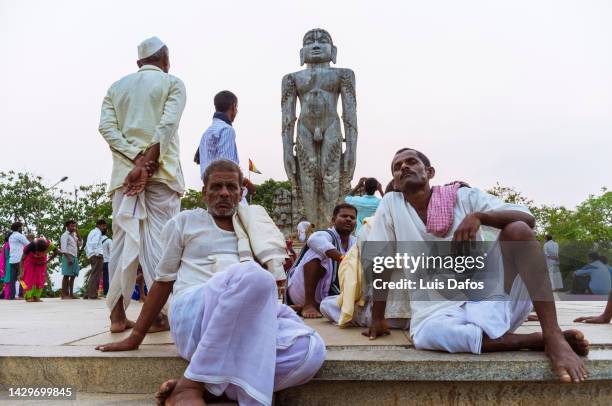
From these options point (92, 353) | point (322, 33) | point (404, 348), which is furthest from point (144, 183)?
point (322, 33)

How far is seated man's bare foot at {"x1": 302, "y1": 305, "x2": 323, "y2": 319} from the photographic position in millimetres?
4359

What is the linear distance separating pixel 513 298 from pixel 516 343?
0.24 meters

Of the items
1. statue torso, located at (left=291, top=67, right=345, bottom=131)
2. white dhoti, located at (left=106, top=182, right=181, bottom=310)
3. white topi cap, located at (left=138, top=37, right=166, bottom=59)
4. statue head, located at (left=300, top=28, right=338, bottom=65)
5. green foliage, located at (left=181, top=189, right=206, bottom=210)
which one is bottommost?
green foliage, located at (left=181, top=189, right=206, bottom=210)

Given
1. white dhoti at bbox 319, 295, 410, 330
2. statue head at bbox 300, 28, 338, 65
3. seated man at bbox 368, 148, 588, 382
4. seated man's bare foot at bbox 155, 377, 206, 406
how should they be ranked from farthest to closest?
statue head at bbox 300, 28, 338, 65
white dhoti at bbox 319, 295, 410, 330
seated man at bbox 368, 148, 588, 382
seated man's bare foot at bbox 155, 377, 206, 406

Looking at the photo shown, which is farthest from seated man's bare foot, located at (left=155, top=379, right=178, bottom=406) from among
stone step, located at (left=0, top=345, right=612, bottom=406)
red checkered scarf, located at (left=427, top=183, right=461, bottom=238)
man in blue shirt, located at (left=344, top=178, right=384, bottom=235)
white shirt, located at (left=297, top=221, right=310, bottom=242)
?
white shirt, located at (left=297, top=221, right=310, bottom=242)

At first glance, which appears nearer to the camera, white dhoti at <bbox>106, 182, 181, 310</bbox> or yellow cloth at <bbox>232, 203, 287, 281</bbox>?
yellow cloth at <bbox>232, 203, 287, 281</bbox>

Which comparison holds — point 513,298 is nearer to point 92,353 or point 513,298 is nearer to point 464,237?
point 464,237

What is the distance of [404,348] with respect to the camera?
8.87ft

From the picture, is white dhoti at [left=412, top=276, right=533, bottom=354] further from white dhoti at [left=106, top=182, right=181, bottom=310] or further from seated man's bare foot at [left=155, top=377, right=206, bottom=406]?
white dhoti at [left=106, top=182, right=181, bottom=310]

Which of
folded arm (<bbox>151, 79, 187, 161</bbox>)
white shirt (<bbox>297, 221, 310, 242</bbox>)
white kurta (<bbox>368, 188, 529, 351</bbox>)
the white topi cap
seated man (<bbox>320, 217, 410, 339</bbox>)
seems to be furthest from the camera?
white shirt (<bbox>297, 221, 310, 242</bbox>)

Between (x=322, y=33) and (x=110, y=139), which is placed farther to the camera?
(x=322, y=33)

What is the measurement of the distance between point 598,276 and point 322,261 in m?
5.98

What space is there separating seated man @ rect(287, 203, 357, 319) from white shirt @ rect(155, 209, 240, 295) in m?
1.67

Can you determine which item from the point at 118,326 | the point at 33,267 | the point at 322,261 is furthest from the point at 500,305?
the point at 33,267
